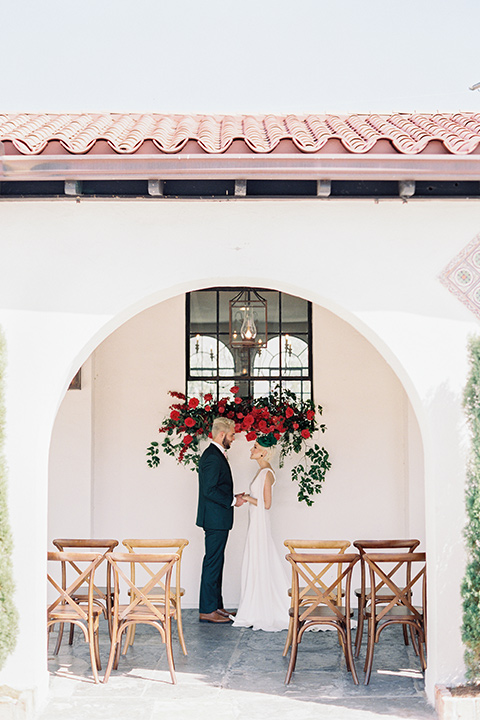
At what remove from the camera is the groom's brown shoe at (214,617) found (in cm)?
728

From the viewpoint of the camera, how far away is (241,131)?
549 centimetres

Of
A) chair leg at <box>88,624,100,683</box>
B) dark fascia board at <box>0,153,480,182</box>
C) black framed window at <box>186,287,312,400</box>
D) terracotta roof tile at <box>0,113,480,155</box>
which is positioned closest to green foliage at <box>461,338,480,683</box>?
dark fascia board at <box>0,153,480,182</box>

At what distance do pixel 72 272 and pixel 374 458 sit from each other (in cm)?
438

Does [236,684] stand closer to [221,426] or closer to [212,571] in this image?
[212,571]

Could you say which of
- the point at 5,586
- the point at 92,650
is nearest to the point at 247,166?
the point at 5,586

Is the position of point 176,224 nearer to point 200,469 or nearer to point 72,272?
point 72,272

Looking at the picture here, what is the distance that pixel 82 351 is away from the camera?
5109 mm

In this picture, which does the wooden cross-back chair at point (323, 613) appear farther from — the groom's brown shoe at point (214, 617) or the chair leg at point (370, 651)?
the groom's brown shoe at point (214, 617)

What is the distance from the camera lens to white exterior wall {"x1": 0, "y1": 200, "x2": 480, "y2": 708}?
4.98 meters

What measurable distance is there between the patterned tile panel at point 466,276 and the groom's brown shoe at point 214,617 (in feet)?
13.6

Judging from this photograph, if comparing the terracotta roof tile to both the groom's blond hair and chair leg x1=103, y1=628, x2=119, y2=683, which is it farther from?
chair leg x1=103, y1=628, x2=119, y2=683

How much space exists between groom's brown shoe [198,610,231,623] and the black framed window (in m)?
2.35

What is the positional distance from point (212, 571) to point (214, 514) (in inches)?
22.9

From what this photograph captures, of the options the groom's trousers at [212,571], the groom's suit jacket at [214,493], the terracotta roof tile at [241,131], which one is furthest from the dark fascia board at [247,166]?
the groom's trousers at [212,571]
